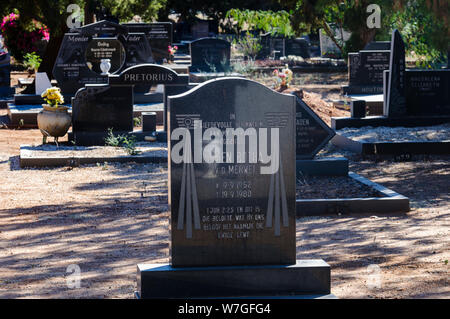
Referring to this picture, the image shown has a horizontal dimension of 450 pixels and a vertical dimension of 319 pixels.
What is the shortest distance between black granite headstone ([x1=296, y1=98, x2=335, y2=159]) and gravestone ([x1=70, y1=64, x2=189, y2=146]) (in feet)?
11.9

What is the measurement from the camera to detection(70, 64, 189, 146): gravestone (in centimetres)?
1441

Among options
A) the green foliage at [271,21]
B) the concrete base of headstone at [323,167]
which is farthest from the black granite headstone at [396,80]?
the green foliage at [271,21]

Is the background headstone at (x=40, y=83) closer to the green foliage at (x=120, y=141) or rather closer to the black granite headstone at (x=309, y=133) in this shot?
the green foliage at (x=120, y=141)

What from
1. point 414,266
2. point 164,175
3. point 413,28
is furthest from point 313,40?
point 414,266

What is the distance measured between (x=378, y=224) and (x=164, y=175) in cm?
398

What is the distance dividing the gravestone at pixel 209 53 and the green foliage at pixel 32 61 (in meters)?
5.21

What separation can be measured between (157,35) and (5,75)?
5.65 meters

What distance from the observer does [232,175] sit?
6.07m

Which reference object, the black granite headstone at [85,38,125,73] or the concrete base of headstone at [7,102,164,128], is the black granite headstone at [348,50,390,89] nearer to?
the concrete base of headstone at [7,102,164,128]

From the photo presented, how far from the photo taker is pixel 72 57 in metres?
19.9

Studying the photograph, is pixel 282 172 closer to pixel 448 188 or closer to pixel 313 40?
pixel 448 188

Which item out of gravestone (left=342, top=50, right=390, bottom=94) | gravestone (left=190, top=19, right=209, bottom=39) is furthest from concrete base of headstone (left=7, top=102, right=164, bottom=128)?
gravestone (left=190, top=19, right=209, bottom=39)

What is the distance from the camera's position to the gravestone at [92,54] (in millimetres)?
19828

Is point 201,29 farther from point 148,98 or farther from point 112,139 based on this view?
point 112,139
